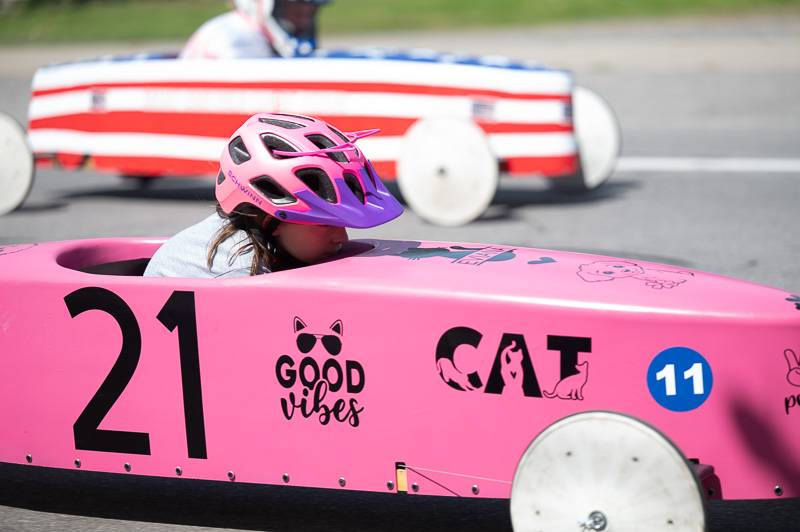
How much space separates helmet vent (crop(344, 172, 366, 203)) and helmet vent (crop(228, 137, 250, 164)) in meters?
0.28

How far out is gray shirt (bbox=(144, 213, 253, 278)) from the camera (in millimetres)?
3506

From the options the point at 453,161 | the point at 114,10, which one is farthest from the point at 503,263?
the point at 114,10

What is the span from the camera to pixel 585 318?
3.02 meters

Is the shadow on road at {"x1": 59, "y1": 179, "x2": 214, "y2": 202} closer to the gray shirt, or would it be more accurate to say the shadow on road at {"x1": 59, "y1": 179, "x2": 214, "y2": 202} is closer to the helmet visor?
the helmet visor

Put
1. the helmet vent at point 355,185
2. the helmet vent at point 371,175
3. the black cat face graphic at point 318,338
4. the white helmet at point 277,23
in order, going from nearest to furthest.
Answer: the black cat face graphic at point 318,338
the helmet vent at point 355,185
the helmet vent at point 371,175
the white helmet at point 277,23

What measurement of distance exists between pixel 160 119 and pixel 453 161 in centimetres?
208

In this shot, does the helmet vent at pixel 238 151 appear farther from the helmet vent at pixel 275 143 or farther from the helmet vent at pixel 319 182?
the helmet vent at pixel 319 182

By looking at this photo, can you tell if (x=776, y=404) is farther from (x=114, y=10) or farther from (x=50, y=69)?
(x=114, y=10)

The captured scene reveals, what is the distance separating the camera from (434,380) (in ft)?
10.3

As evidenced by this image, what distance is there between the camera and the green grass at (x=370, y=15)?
71.5ft

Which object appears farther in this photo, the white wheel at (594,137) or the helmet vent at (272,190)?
the white wheel at (594,137)

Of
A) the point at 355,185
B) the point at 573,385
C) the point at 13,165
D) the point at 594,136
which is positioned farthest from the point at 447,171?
the point at 573,385

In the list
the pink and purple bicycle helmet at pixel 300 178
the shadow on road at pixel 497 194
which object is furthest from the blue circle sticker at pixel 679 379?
the shadow on road at pixel 497 194

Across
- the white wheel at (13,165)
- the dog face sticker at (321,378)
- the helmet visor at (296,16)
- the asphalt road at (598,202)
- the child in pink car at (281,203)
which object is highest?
the helmet visor at (296,16)
